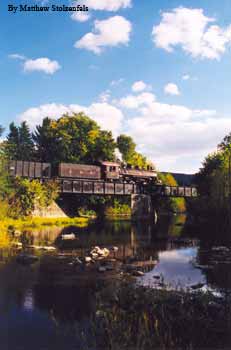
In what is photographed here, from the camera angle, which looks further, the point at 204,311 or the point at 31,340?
the point at 204,311

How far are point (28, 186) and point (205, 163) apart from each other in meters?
28.6

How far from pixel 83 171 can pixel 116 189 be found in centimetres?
633

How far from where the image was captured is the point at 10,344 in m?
9.78

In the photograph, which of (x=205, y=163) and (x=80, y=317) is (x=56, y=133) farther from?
(x=80, y=317)

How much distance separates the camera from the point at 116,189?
61719mm

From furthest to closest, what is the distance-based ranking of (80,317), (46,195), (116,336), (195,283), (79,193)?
(79,193) → (46,195) → (195,283) → (80,317) → (116,336)

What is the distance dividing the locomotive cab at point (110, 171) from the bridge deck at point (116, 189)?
2550 mm

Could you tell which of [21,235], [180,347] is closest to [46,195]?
[21,235]

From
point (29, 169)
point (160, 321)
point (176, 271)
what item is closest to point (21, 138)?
point (29, 169)

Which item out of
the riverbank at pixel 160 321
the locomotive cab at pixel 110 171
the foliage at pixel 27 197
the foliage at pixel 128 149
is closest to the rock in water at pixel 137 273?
the riverbank at pixel 160 321

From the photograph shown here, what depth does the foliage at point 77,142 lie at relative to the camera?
68688 mm

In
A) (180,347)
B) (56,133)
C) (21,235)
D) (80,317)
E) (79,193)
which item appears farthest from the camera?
(56,133)

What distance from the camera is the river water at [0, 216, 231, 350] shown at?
35.2 ft

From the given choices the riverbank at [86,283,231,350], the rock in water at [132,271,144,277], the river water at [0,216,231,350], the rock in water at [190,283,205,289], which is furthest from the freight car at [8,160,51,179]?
the riverbank at [86,283,231,350]
